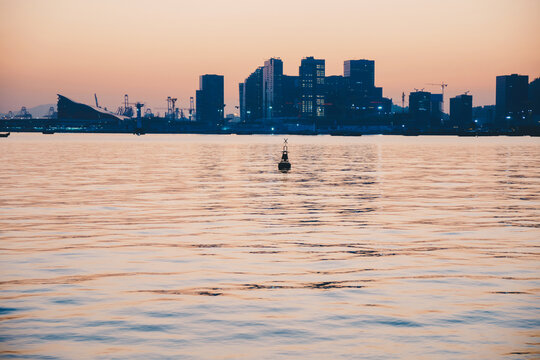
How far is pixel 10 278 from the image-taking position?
20891 millimetres

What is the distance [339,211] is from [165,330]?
2487 centimetres

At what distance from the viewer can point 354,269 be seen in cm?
2209

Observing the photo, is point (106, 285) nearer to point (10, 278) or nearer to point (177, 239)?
point (10, 278)

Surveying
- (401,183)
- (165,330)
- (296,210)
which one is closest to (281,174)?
(401,183)

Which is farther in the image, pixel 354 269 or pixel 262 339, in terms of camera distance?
pixel 354 269

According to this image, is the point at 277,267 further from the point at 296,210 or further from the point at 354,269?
the point at 296,210

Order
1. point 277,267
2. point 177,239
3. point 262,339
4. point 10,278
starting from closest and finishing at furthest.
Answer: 1. point 262,339
2. point 10,278
3. point 277,267
4. point 177,239

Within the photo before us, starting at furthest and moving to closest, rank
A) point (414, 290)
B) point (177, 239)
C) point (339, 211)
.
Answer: point (339, 211)
point (177, 239)
point (414, 290)

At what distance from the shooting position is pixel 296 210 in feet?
130

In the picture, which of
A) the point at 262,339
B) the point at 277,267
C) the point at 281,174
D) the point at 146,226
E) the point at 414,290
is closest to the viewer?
the point at 262,339

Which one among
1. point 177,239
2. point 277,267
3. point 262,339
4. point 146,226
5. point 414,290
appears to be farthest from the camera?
point 146,226

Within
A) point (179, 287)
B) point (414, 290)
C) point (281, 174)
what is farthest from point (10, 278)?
point (281, 174)

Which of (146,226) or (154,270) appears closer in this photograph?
(154,270)

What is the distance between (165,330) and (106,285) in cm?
520
